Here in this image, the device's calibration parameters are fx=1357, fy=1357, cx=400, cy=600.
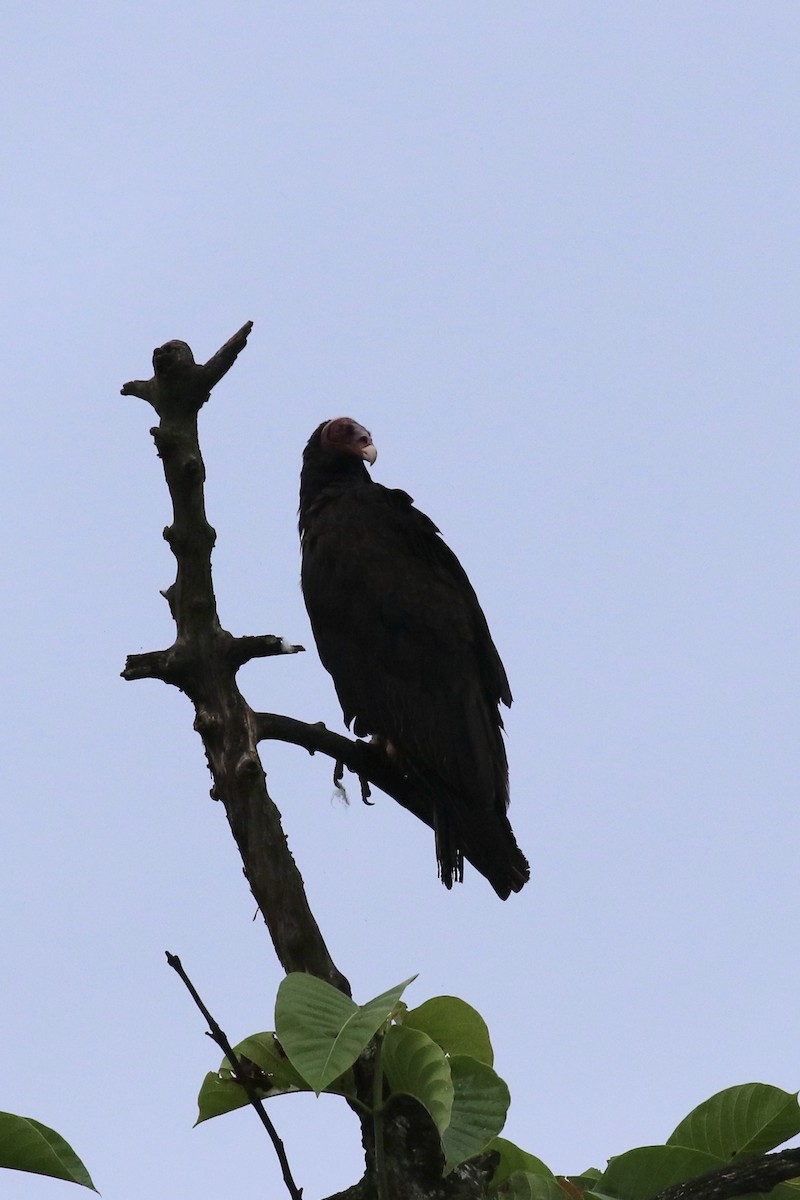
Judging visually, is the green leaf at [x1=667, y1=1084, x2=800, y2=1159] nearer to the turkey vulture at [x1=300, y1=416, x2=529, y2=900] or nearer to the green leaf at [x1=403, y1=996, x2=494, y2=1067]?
the green leaf at [x1=403, y1=996, x2=494, y2=1067]

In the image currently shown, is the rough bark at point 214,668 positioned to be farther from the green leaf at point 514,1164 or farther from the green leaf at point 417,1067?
the green leaf at point 514,1164

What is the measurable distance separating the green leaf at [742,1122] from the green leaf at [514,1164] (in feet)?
0.75

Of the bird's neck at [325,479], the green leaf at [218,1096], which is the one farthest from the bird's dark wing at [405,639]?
the green leaf at [218,1096]

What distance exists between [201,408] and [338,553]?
1.67 m

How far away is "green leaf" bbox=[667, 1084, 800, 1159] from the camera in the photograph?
2193mm

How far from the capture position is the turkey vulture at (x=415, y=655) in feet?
13.1

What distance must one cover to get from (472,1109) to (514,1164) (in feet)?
0.65

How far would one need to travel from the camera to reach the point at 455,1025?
7.59ft

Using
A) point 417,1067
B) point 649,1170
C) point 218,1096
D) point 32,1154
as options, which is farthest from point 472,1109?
point 32,1154

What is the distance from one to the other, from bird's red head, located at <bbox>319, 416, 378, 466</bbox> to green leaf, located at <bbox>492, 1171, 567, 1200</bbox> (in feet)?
10.2

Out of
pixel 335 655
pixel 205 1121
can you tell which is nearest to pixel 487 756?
pixel 335 655

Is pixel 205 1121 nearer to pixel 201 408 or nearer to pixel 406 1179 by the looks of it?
pixel 406 1179

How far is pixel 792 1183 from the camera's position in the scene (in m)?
2.21

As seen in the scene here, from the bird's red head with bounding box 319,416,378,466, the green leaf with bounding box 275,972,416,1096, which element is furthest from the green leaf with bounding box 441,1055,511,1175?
the bird's red head with bounding box 319,416,378,466
